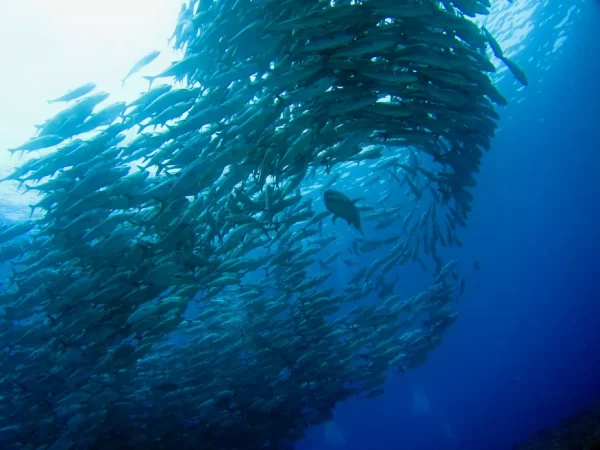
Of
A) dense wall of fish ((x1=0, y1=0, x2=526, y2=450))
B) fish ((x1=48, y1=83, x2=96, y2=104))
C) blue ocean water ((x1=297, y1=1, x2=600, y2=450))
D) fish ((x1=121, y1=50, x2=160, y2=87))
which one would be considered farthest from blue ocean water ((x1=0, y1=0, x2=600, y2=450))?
fish ((x1=48, y1=83, x2=96, y2=104))

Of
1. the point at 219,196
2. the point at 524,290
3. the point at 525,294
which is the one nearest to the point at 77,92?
the point at 219,196

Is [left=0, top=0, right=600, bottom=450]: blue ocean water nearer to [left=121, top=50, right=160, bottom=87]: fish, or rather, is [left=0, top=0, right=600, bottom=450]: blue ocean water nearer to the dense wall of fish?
the dense wall of fish

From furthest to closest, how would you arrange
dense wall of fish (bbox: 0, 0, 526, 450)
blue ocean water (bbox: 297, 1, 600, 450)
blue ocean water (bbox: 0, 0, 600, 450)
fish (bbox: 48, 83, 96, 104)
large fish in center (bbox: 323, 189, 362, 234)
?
blue ocean water (bbox: 297, 1, 600, 450) < blue ocean water (bbox: 0, 0, 600, 450) < fish (bbox: 48, 83, 96, 104) < dense wall of fish (bbox: 0, 0, 526, 450) < large fish in center (bbox: 323, 189, 362, 234)

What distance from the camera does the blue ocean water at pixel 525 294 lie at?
2409 centimetres

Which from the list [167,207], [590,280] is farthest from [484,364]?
[167,207]

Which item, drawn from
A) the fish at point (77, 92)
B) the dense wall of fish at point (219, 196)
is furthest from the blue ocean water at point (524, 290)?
the fish at point (77, 92)

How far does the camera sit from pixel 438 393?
2482 inches

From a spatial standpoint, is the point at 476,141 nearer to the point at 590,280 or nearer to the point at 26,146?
the point at 26,146

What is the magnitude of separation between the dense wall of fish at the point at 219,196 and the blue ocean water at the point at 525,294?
14.5 meters

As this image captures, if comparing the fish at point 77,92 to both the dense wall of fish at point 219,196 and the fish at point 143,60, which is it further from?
the fish at point 143,60

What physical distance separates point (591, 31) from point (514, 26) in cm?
692

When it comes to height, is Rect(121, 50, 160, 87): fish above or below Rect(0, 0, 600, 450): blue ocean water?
above

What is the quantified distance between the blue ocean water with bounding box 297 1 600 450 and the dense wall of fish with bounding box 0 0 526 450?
14521mm

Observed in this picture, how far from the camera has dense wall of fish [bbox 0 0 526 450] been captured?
5184mm
